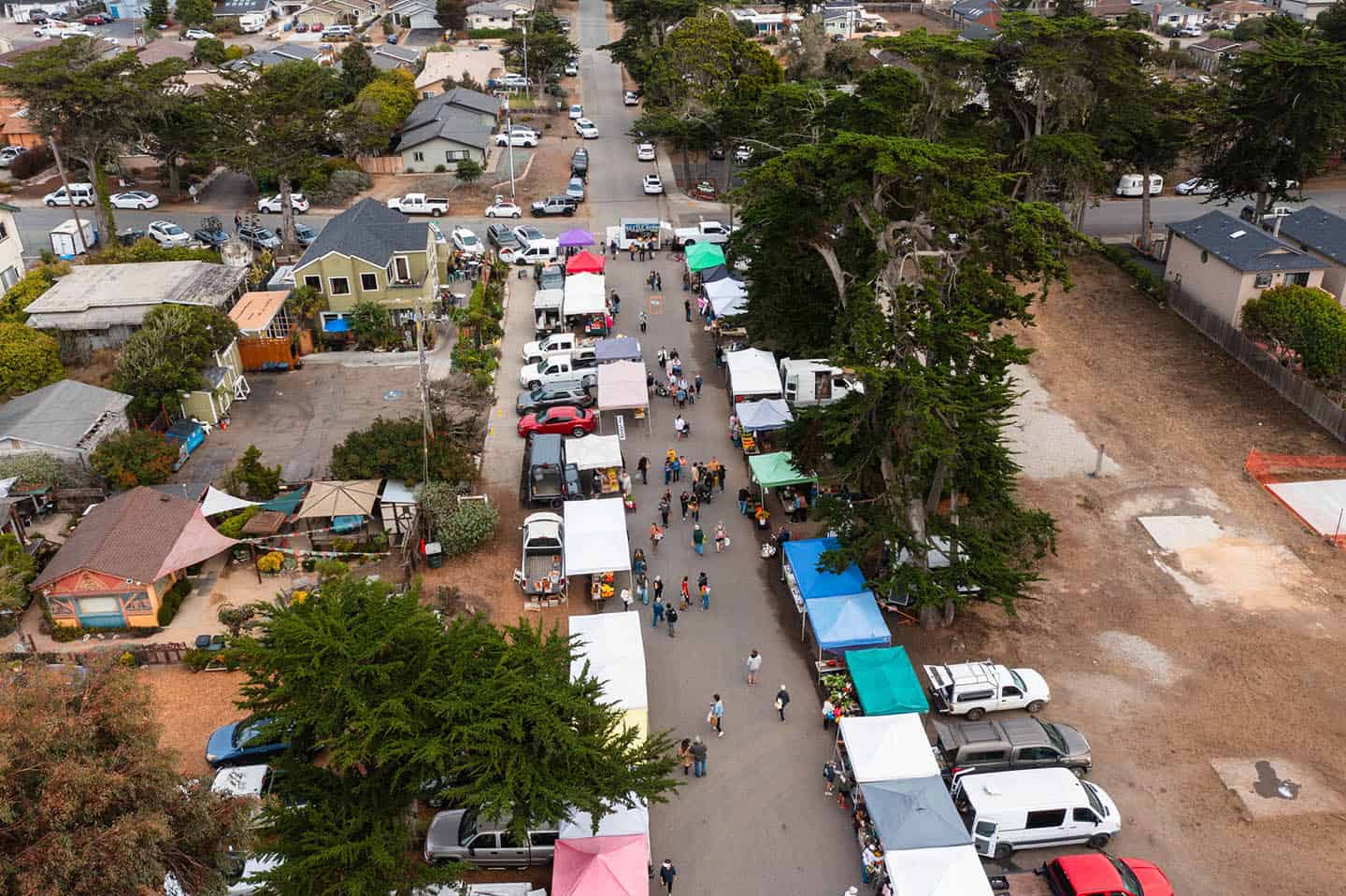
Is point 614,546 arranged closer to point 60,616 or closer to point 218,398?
point 60,616

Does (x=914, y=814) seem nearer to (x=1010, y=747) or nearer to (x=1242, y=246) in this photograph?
(x=1010, y=747)

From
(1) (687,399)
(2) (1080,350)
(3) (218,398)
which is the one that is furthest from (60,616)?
(2) (1080,350)

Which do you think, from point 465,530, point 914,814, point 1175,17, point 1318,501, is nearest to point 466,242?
point 465,530

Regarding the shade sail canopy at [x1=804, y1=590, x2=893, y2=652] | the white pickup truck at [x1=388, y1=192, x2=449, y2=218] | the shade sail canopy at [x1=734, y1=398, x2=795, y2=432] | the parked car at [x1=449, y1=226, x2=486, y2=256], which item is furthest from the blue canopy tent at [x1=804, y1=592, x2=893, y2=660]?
the white pickup truck at [x1=388, y1=192, x2=449, y2=218]

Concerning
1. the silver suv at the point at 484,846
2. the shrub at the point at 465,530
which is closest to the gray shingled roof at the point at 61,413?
the shrub at the point at 465,530

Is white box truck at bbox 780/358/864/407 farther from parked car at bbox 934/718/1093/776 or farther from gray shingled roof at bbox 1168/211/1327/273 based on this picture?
gray shingled roof at bbox 1168/211/1327/273

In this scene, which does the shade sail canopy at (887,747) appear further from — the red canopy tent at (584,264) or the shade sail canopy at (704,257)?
the red canopy tent at (584,264)
